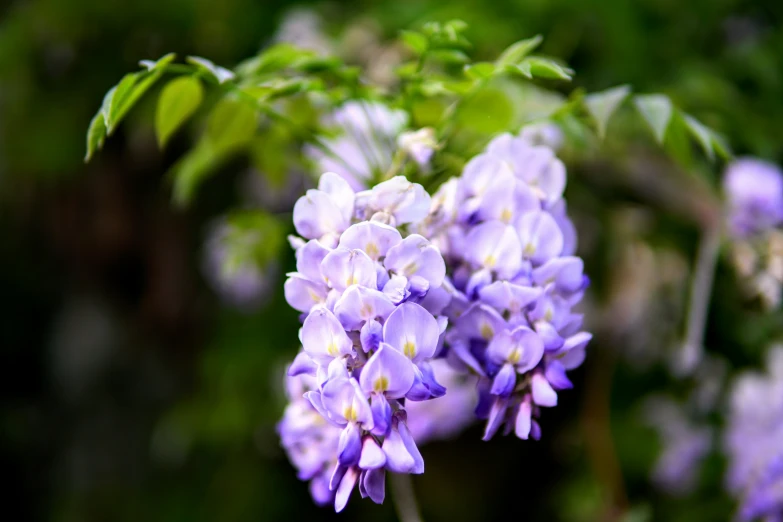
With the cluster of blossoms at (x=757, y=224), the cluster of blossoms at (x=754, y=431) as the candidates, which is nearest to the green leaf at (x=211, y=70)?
the cluster of blossoms at (x=757, y=224)

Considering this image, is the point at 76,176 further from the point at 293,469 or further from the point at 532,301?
the point at 532,301

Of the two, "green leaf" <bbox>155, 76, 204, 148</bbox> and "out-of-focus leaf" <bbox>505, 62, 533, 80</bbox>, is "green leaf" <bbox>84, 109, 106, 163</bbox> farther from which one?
"out-of-focus leaf" <bbox>505, 62, 533, 80</bbox>

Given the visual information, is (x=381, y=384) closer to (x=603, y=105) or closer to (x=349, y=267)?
(x=349, y=267)

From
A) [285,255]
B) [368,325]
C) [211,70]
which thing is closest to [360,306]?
[368,325]

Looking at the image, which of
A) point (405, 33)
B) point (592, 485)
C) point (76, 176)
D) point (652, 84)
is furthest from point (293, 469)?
point (405, 33)

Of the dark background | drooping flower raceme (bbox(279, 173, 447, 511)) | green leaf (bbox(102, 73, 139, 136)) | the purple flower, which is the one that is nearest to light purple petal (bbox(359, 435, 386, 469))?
drooping flower raceme (bbox(279, 173, 447, 511))

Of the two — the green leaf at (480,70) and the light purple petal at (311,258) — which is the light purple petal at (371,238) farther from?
the green leaf at (480,70)
